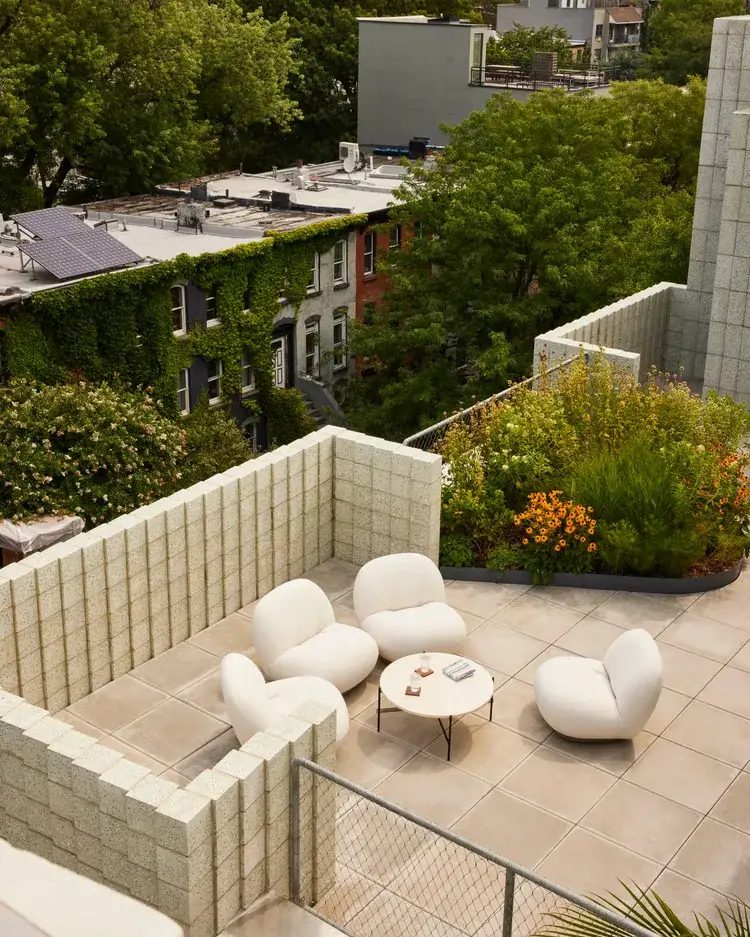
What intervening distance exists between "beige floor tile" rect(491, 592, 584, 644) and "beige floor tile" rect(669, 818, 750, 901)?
339 centimetres

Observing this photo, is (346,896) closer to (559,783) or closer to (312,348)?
(559,783)

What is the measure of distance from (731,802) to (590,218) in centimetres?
2532

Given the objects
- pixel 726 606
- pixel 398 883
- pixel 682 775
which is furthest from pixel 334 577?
pixel 398 883

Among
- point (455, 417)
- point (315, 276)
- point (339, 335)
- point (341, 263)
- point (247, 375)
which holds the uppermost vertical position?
point (455, 417)

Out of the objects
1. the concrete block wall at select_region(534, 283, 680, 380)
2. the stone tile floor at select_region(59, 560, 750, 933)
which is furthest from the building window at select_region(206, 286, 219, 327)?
the stone tile floor at select_region(59, 560, 750, 933)

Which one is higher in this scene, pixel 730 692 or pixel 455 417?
pixel 455 417

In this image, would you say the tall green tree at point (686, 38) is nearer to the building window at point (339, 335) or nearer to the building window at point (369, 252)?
the building window at point (369, 252)

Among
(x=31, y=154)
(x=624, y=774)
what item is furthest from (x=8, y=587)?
(x=31, y=154)

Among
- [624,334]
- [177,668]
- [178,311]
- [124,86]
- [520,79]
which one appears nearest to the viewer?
[177,668]

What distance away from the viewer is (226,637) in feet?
44.4

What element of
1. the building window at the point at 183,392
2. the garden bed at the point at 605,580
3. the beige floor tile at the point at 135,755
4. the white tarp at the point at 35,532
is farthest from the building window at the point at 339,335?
the beige floor tile at the point at 135,755

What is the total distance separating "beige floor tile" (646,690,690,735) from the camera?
12078mm

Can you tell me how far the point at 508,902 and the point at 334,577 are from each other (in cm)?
675

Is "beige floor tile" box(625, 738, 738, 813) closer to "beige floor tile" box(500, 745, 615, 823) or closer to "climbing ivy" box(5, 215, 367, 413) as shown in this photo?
"beige floor tile" box(500, 745, 615, 823)
